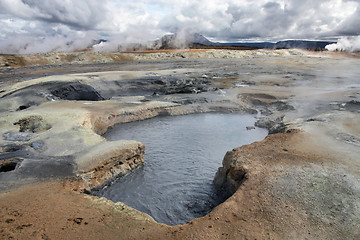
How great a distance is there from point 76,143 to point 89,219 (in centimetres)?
296

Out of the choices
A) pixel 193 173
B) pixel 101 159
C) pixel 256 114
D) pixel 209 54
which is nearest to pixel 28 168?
pixel 101 159

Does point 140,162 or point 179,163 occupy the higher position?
point 140,162

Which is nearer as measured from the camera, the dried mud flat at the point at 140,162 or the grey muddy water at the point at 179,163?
the dried mud flat at the point at 140,162

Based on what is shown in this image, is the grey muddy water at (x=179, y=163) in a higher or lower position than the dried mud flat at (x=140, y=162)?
lower

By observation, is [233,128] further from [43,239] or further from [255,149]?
[43,239]

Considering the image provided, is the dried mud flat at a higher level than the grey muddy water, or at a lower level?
higher

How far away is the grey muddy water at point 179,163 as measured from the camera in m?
4.89

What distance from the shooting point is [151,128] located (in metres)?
9.09

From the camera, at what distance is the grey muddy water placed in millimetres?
4887

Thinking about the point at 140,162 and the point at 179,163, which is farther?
the point at 179,163

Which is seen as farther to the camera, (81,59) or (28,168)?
(81,59)

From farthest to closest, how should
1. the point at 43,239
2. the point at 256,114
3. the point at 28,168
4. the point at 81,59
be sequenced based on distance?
the point at 81,59
the point at 256,114
the point at 28,168
the point at 43,239

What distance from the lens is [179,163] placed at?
6496mm

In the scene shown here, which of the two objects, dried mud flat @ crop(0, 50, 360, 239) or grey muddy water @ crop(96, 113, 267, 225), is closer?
dried mud flat @ crop(0, 50, 360, 239)
